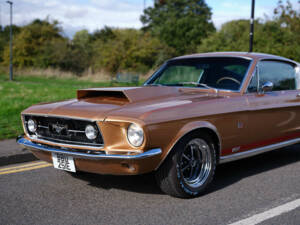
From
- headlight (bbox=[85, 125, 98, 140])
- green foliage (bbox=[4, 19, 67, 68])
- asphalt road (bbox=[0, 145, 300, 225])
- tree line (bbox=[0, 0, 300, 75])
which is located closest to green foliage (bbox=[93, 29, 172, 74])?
tree line (bbox=[0, 0, 300, 75])

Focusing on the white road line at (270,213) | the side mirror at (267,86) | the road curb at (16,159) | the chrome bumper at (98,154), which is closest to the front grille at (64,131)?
the chrome bumper at (98,154)

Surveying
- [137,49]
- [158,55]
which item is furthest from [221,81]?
[158,55]

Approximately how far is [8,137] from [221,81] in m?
4.33

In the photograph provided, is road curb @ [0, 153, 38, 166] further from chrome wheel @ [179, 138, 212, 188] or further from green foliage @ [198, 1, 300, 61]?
green foliage @ [198, 1, 300, 61]

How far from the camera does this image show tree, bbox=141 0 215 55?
5925cm

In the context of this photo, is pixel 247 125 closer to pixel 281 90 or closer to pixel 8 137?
pixel 281 90

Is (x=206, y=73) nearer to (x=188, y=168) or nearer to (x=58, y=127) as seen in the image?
(x=188, y=168)

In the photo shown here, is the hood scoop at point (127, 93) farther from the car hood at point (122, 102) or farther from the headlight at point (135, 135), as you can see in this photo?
the headlight at point (135, 135)

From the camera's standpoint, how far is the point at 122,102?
4152 mm

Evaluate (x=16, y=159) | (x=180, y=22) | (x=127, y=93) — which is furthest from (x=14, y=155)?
(x=180, y=22)

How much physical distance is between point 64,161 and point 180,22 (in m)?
58.4

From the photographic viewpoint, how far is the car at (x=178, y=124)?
3.67 m

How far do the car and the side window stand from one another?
18mm

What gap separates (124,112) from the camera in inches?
147
